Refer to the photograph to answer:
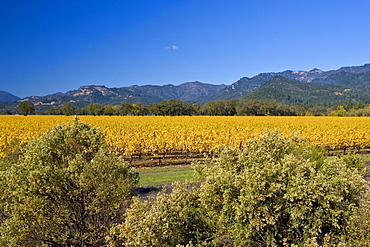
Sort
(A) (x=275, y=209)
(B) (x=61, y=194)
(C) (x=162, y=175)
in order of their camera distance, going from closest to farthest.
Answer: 1. (A) (x=275, y=209)
2. (B) (x=61, y=194)
3. (C) (x=162, y=175)

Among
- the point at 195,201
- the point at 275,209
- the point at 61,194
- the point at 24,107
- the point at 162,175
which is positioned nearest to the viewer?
the point at 275,209

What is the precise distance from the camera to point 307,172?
491 cm

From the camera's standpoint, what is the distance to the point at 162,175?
18031mm

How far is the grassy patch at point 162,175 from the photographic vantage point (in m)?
15.9

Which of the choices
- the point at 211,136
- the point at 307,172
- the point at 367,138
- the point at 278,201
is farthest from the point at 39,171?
the point at 367,138

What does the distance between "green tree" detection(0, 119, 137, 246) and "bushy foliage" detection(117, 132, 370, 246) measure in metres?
1.54

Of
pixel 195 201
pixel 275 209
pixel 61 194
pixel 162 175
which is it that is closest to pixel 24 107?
pixel 162 175

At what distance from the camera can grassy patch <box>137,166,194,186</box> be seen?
15867mm

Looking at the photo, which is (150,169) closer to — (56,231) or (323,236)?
(56,231)

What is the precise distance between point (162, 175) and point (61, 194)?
470 inches

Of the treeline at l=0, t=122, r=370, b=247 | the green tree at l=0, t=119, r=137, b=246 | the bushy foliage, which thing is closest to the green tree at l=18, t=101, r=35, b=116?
the treeline at l=0, t=122, r=370, b=247

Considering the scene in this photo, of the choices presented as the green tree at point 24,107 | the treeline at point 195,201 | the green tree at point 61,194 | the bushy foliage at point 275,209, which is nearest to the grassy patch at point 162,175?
the green tree at point 61,194

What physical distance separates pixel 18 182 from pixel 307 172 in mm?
6478

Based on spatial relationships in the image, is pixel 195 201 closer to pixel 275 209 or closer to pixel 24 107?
pixel 275 209
